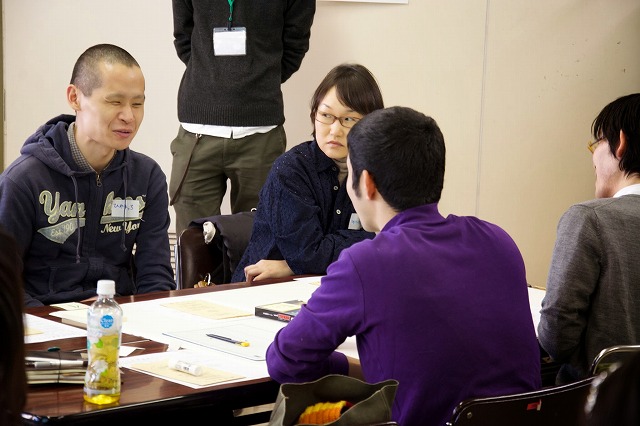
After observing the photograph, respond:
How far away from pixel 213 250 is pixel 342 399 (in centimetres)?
186

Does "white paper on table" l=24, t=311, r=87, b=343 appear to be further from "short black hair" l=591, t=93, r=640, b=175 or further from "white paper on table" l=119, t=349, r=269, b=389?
"short black hair" l=591, t=93, r=640, b=175

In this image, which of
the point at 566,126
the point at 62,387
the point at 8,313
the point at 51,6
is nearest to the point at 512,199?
the point at 566,126

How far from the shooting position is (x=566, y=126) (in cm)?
561

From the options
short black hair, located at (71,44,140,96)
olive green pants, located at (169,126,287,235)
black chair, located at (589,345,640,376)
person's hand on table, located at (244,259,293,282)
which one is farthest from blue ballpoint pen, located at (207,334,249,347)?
olive green pants, located at (169,126,287,235)

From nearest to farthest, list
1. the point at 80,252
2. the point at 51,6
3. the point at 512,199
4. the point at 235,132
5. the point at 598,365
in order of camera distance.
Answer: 1. the point at 598,365
2. the point at 80,252
3. the point at 235,132
4. the point at 51,6
5. the point at 512,199

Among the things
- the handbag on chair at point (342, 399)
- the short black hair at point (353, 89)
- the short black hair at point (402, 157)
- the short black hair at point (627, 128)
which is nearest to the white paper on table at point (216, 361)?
the handbag on chair at point (342, 399)

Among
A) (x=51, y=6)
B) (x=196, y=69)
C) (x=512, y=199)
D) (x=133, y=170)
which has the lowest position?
(x=512, y=199)

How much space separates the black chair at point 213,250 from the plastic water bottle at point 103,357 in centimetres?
160

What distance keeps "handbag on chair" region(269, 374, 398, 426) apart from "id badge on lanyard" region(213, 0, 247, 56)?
3015 millimetres

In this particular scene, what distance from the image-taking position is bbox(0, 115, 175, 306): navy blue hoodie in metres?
3.00

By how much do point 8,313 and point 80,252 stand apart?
2.18 m

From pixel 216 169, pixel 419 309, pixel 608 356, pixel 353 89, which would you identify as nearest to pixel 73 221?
pixel 353 89

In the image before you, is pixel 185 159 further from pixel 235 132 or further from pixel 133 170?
pixel 133 170

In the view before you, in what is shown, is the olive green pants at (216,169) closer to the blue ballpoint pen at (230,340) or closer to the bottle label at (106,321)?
the blue ballpoint pen at (230,340)
